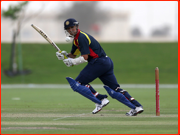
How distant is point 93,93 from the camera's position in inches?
291

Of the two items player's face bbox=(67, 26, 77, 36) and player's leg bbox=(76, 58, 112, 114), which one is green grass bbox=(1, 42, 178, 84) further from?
player's face bbox=(67, 26, 77, 36)

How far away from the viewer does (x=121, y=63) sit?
1109 inches

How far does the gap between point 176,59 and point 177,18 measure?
37.3 ft

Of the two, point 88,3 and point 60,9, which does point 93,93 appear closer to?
point 60,9

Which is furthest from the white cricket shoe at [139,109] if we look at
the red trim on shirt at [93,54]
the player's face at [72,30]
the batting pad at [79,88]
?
the player's face at [72,30]

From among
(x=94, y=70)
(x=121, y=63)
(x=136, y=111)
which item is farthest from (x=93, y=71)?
(x=121, y=63)

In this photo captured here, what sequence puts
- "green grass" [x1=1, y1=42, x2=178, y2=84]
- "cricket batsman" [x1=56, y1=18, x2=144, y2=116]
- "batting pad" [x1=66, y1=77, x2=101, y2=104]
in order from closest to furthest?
"cricket batsman" [x1=56, y1=18, x2=144, y2=116]
"batting pad" [x1=66, y1=77, x2=101, y2=104]
"green grass" [x1=1, y1=42, x2=178, y2=84]

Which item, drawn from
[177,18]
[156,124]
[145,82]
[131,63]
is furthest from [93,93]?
[177,18]

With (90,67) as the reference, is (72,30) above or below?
above

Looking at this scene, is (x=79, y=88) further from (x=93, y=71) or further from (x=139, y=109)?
(x=139, y=109)

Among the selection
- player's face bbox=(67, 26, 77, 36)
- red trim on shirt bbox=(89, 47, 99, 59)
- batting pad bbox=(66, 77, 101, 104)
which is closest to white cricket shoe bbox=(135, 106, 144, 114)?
batting pad bbox=(66, 77, 101, 104)

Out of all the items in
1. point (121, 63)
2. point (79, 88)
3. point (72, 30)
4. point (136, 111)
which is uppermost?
point (72, 30)

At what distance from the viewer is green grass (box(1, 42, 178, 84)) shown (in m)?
24.7

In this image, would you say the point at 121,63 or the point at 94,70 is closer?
the point at 94,70
